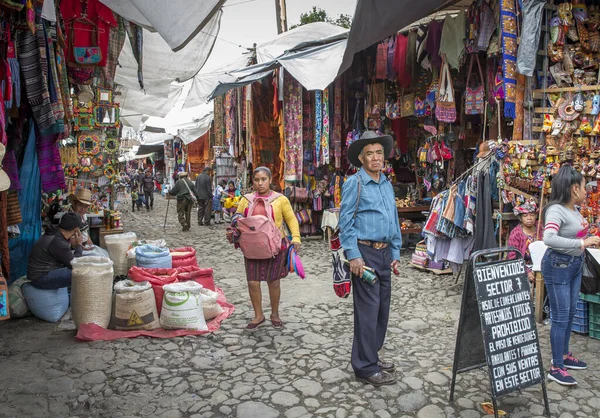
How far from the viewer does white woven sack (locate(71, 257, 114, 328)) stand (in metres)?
4.60

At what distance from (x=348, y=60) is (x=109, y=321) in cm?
415

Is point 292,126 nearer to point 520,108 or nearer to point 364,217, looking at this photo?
point 520,108

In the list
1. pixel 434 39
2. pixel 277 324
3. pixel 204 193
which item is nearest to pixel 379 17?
pixel 434 39

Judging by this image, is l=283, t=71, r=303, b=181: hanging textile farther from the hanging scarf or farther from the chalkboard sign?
the chalkboard sign

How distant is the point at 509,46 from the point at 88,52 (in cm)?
486

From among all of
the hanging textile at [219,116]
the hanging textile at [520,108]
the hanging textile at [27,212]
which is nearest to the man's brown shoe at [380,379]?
the hanging textile at [520,108]

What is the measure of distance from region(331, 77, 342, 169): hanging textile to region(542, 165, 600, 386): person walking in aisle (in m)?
6.32

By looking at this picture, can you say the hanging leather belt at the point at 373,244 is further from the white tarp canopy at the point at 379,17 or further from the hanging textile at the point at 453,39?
the hanging textile at the point at 453,39

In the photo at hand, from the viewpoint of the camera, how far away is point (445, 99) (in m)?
7.36

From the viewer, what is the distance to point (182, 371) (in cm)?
392

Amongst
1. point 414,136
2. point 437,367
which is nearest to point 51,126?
point 437,367

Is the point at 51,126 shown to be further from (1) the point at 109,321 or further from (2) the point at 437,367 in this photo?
(2) the point at 437,367

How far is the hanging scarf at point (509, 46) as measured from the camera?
18.9 ft

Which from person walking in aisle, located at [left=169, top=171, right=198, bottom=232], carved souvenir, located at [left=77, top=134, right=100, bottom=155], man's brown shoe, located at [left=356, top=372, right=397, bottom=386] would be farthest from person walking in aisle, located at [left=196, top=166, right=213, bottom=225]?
man's brown shoe, located at [left=356, top=372, right=397, bottom=386]
